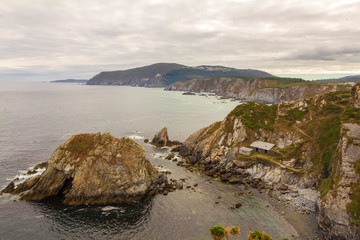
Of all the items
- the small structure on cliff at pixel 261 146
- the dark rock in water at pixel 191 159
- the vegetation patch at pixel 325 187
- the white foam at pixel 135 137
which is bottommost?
the dark rock in water at pixel 191 159

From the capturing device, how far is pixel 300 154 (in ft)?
219

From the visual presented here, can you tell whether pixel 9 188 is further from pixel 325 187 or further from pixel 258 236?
pixel 325 187

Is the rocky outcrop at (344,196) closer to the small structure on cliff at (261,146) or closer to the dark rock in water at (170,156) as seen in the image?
the small structure on cliff at (261,146)

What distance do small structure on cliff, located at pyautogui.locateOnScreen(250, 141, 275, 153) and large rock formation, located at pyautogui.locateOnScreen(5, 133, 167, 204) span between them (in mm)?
34628

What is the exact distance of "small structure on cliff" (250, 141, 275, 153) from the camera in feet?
232

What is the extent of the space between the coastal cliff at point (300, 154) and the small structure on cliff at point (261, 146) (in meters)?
1.81

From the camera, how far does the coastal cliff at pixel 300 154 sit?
42812 millimetres

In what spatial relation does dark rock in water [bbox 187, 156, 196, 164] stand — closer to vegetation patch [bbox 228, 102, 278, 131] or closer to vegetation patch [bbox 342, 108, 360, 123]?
vegetation patch [bbox 228, 102, 278, 131]

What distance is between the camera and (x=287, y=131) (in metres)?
76.3

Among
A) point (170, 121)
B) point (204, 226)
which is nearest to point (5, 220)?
point (204, 226)

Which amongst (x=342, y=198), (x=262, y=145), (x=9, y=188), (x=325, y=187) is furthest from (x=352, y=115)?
(x=9, y=188)

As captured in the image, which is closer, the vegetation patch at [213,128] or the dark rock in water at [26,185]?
the dark rock in water at [26,185]

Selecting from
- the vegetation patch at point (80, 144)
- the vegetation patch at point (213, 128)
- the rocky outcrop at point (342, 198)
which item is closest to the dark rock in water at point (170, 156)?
the vegetation patch at point (213, 128)

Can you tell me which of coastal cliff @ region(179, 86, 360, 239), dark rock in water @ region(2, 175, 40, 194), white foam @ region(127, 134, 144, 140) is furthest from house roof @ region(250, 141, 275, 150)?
dark rock in water @ region(2, 175, 40, 194)
